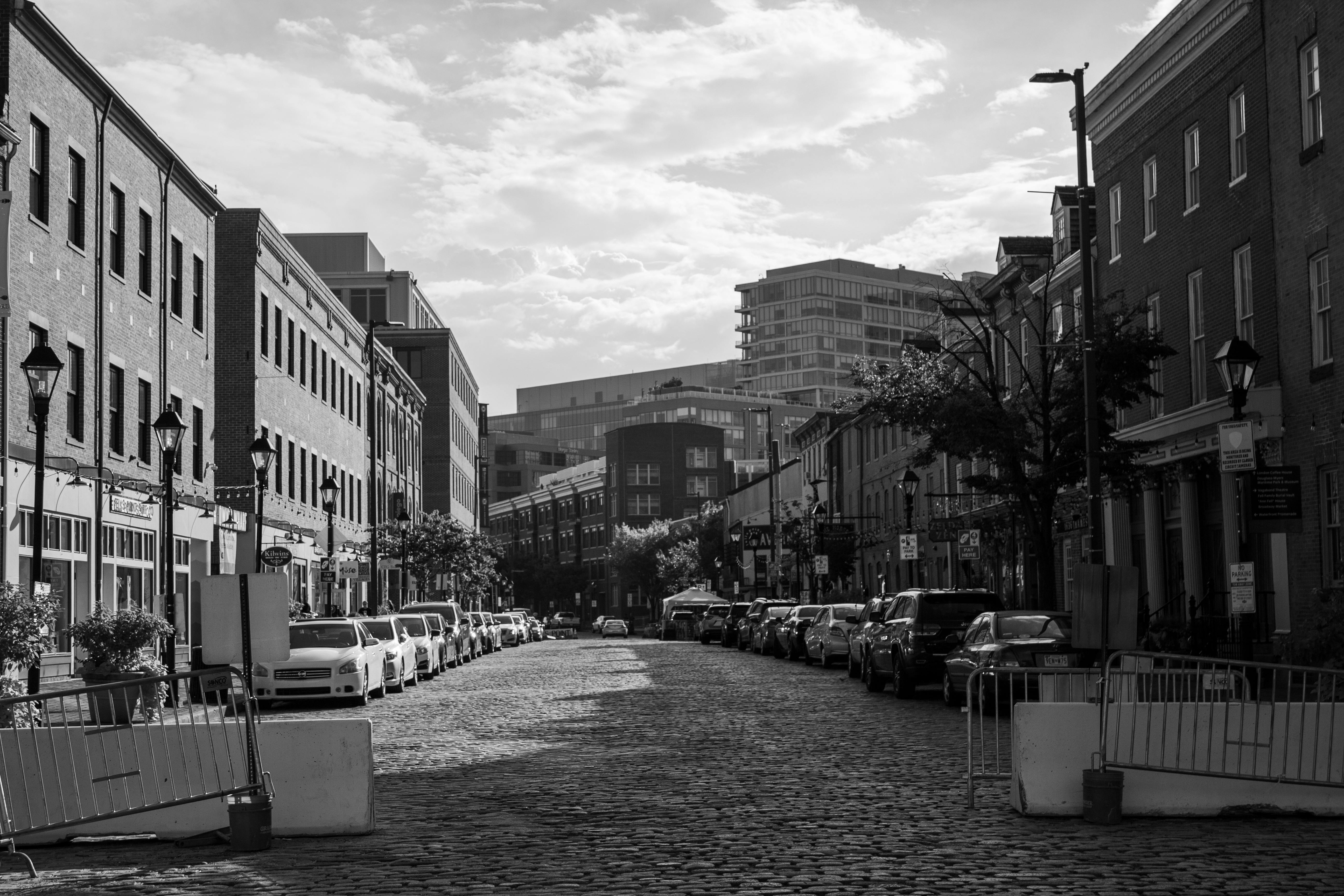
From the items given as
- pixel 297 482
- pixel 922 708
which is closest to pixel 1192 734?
pixel 922 708

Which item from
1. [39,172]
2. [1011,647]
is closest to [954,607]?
[1011,647]

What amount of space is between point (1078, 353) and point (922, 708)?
10917 millimetres

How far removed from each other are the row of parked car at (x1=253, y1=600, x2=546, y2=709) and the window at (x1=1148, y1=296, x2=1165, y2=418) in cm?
1591

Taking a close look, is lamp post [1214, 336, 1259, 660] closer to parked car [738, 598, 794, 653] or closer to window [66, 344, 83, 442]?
window [66, 344, 83, 442]

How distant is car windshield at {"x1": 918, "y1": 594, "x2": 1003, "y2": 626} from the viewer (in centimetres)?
2597

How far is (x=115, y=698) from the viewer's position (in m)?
14.5

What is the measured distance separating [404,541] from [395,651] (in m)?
26.6

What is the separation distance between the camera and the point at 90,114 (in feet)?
108

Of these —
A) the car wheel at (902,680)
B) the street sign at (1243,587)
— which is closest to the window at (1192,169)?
the car wheel at (902,680)

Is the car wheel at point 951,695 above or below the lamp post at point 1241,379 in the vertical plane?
below

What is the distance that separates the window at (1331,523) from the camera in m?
27.1

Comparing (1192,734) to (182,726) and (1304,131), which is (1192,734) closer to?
(182,726)

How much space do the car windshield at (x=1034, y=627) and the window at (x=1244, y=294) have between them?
10566mm

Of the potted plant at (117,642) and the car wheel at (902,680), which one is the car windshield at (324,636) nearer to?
the potted plant at (117,642)
